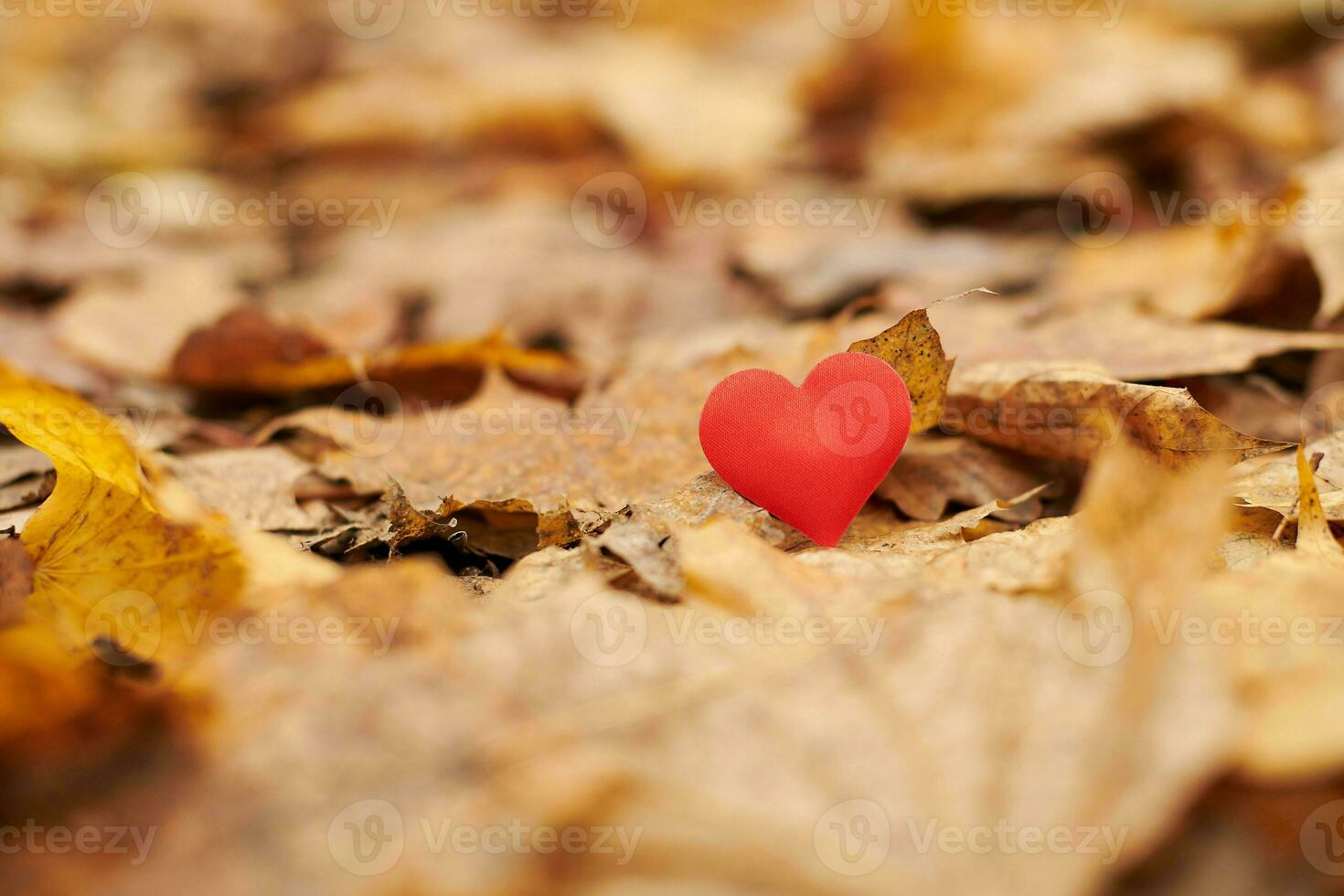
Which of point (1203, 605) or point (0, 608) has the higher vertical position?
point (1203, 605)

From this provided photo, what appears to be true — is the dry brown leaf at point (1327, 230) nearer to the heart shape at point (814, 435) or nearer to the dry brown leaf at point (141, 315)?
the heart shape at point (814, 435)

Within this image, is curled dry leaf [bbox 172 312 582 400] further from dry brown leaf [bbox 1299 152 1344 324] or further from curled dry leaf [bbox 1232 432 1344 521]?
dry brown leaf [bbox 1299 152 1344 324]

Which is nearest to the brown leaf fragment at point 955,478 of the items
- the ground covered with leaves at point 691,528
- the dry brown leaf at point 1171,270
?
the ground covered with leaves at point 691,528

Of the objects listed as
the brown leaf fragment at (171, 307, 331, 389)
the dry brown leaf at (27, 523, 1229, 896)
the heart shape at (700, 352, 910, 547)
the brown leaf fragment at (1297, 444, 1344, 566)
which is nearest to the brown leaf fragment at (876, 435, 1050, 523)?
the heart shape at (700, 352, 910, 547)

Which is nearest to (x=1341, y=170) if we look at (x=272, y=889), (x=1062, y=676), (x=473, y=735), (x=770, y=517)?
(x=770, y=517)

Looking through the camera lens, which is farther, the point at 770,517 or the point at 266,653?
the point at 770,517

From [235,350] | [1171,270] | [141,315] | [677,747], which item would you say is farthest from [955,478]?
[141,315]

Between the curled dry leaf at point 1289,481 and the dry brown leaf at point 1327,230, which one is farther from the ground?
the dry brown leaf at point 1327,230

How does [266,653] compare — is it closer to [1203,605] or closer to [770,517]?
[770,517]
